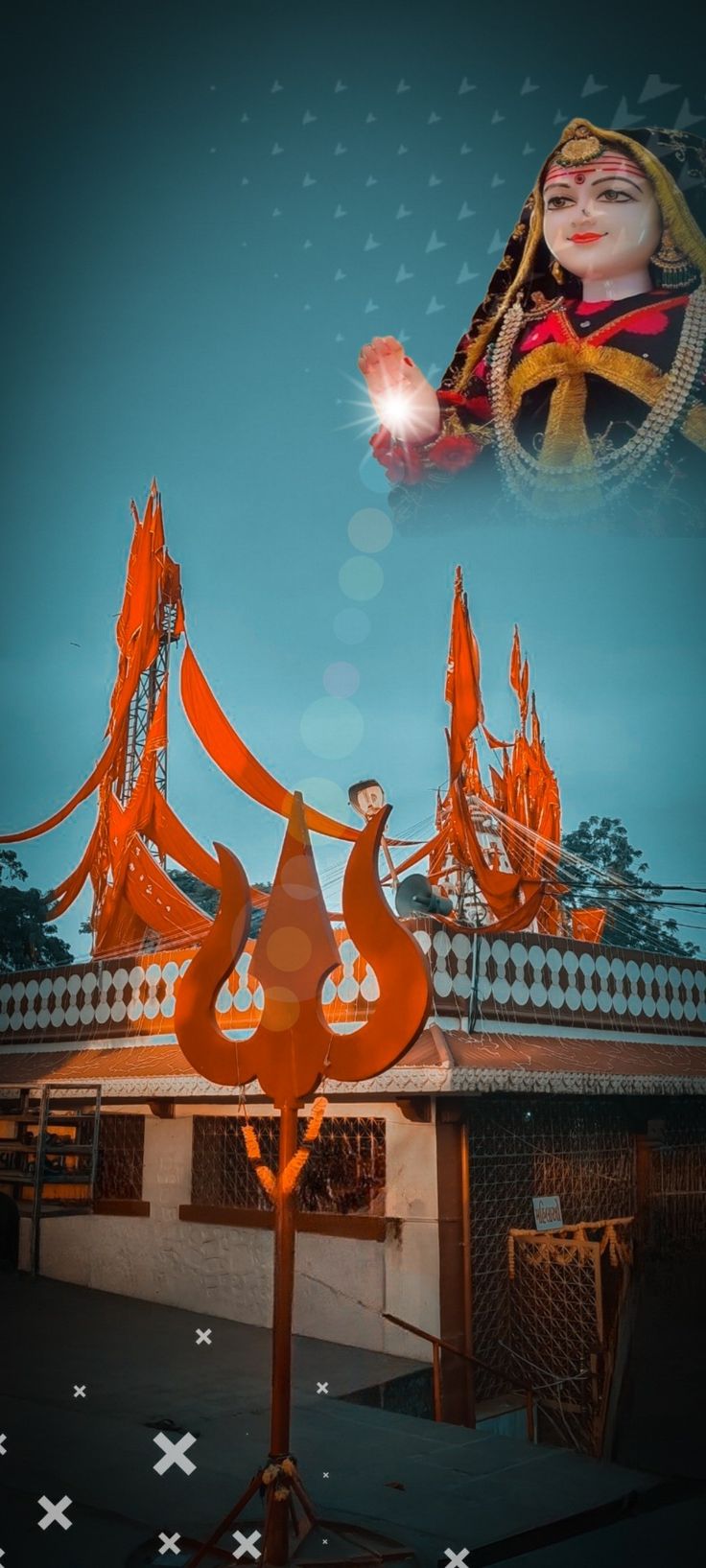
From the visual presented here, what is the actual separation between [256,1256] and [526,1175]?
2.39 meters

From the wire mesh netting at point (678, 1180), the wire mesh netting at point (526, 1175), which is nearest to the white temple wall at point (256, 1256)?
the wire mesh netting at point (526, 1175)

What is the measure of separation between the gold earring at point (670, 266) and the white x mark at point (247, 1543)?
10991 mm

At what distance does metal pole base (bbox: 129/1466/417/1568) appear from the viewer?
167 inches

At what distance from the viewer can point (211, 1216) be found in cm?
1003

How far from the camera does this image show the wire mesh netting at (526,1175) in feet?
27.9

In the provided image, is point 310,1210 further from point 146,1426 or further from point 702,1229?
point 702,1229

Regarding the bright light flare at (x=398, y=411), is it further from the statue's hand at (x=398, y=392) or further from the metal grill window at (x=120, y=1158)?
the metal grill window at (x=120, y=1158)

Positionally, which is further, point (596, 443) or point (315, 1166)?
point (596, 443)

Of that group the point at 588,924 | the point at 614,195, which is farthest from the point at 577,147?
the point at 588,924

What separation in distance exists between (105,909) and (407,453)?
22.2 ft

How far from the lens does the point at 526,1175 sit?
9328 mm

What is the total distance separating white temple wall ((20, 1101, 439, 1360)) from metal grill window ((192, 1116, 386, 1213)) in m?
0.19

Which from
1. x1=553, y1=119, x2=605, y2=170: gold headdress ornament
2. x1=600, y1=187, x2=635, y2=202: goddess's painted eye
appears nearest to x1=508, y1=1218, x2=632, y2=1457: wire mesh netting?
x1=600, y1=187, x2=635, y2=202: goddess's painted eye

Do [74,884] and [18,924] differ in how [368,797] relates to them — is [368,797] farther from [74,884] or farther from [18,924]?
[18,924]
